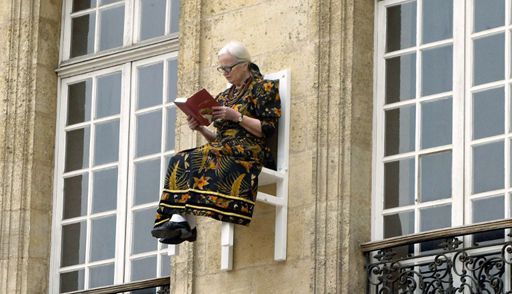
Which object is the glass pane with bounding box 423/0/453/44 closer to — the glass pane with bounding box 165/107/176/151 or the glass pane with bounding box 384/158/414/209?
the glass pane with bounding box 384/158/414/209

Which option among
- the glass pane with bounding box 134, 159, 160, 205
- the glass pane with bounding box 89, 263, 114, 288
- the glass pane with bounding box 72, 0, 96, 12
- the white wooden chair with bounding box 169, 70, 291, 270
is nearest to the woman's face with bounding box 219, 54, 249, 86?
the white wooden chair with bounding box 169, 70, 291, 270

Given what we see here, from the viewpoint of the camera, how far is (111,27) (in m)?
15.7

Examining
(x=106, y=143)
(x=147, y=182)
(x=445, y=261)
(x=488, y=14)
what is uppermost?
(x=488, y=14)

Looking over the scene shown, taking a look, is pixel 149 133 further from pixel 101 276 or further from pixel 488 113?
pixel 488 113

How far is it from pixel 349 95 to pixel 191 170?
973 millimetres

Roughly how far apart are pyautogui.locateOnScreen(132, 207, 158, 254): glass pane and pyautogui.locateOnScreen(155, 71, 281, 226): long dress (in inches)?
43.2

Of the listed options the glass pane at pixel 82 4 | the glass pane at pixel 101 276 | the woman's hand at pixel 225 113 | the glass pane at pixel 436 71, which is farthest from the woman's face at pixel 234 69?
the glass pane at pixel 82 4

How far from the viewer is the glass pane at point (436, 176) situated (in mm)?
13344

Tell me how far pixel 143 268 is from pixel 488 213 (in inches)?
103

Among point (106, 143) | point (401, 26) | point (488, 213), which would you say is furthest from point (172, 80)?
point (488, 213)

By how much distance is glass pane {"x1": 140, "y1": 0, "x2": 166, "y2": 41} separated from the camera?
603 inches

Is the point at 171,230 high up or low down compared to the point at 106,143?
down

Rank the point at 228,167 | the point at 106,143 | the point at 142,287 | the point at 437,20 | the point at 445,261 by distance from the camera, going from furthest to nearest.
Result: the point at 106,143, the point at 142,287, the point at 437,20, the point at 228,167, the point at 445,261

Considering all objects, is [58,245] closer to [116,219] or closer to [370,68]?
[116,219]
